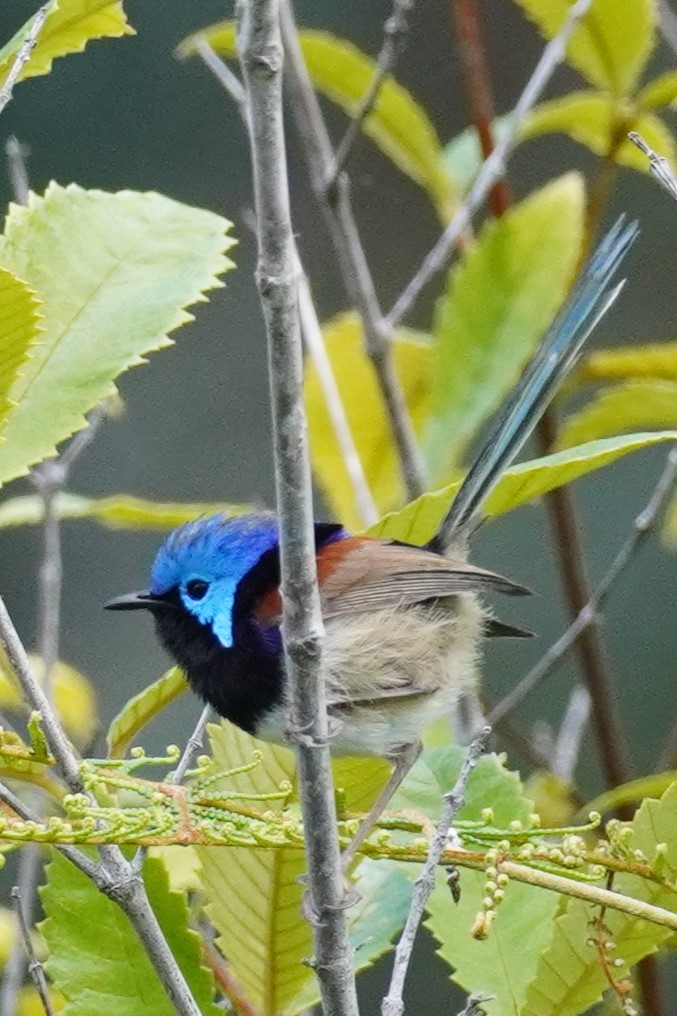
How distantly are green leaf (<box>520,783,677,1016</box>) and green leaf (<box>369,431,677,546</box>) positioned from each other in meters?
0.37

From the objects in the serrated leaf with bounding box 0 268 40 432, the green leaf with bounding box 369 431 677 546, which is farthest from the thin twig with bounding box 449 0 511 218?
the serrated leaf with bounding box 0 268 40 432

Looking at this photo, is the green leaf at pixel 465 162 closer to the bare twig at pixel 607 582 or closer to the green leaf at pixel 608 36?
the green leaf at pixel 608 36

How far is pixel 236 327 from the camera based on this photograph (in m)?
6.95

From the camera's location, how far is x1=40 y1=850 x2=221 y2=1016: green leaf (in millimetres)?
1621

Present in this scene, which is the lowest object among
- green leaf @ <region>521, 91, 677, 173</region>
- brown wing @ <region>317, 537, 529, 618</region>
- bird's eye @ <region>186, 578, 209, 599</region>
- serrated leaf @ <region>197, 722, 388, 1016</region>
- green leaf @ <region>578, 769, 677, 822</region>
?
green leaf @ <region>578, 769, 677, 822</region>

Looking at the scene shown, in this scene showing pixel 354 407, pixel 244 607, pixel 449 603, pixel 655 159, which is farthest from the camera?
pixel 354 407

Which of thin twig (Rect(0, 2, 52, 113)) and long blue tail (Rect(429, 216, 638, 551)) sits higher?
thin twig (Rect(0, 2, 52, 113))

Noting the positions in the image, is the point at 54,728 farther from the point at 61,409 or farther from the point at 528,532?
the point at 528,532

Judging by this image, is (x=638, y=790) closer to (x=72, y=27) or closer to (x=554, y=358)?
(x=554, y=358)

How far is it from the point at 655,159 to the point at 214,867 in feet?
2.98

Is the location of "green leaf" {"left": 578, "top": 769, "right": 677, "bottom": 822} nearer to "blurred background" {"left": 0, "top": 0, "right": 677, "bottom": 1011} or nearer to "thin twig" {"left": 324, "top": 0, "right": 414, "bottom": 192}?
"thin twig" {"left": 324, "top": 0, "right": 414, "bottom": 192}

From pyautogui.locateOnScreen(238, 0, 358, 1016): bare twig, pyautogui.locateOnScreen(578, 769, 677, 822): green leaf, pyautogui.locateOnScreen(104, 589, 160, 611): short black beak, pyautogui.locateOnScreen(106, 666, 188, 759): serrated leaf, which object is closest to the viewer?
pyautogui.locateOnScreen(238, 0, 358, 1016): bare twig

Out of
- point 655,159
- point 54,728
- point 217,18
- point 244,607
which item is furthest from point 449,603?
point 217,18

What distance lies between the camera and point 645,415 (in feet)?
8.47
